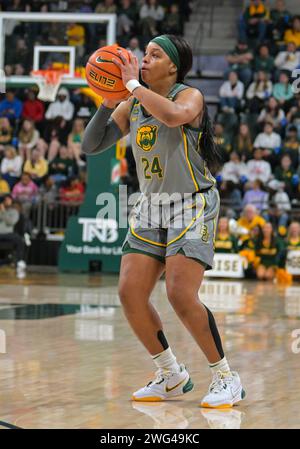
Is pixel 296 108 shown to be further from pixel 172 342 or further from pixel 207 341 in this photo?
pixel 207 341

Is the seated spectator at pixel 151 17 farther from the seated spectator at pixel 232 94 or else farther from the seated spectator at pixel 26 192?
the seated spectator at pixel 26 192

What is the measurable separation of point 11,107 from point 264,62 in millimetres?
5693

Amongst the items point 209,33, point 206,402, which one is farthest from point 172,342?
point 209,33

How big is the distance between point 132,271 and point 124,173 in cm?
1321

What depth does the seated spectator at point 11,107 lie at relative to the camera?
21047 mm

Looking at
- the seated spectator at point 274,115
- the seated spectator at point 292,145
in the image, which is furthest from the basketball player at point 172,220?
the seated spectator at point 274,115

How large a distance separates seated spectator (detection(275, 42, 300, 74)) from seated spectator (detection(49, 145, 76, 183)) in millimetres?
5028

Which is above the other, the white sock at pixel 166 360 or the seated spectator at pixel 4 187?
the white sock at pixel 166 360

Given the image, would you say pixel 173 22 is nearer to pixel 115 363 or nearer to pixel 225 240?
pixel 225 240

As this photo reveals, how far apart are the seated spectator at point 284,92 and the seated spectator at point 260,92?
0.24 m

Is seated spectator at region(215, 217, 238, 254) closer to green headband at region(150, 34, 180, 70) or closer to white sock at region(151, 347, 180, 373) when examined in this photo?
white sock at region(151, 347, 180, 373)

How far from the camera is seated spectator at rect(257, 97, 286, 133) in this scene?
19789mm

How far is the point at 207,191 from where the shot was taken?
5.50 metres

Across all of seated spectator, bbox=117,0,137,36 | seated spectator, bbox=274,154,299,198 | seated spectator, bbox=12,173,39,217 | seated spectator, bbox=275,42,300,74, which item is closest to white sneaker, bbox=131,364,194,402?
seated spectator, bbox=274,154,299,198
